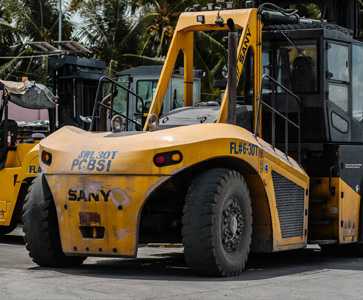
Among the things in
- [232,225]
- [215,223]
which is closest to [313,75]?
[232,225]

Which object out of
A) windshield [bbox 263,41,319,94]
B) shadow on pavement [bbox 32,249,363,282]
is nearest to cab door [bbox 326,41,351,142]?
windshield [bbox 263,41,319,94]

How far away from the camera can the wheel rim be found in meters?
10.6

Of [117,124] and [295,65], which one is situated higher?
[295,65]

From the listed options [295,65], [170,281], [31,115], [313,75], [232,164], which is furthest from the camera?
[31,115]

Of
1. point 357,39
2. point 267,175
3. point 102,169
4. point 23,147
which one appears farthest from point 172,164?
point 23,147

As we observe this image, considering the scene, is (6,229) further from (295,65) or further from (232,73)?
(232,73)

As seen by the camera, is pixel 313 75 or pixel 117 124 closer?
pixel 117 124

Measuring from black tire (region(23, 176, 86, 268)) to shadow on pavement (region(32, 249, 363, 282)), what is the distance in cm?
21

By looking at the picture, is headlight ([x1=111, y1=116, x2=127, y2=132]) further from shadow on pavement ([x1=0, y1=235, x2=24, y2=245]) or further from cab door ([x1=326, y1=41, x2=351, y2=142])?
shadow on pavement ([x1=0, y1=235, x2=24, y2=245])

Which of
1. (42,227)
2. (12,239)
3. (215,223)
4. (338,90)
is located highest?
(338,90)

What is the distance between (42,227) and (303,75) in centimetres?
428

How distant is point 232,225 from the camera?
10750mm

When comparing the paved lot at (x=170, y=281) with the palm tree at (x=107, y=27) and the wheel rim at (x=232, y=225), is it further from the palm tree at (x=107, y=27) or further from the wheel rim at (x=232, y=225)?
the palm tree at (x=107, y=27)

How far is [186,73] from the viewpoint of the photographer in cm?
1348
